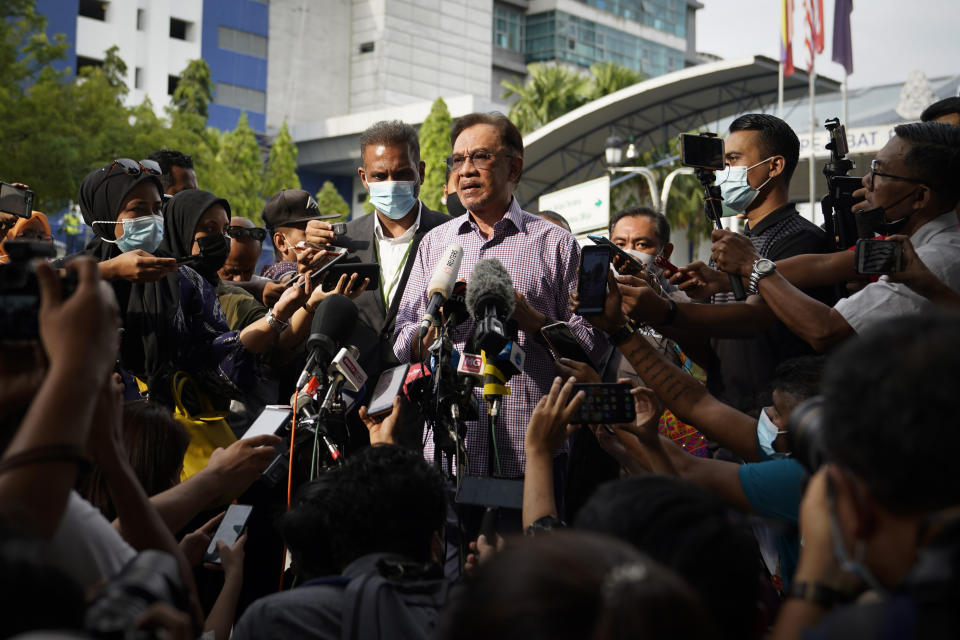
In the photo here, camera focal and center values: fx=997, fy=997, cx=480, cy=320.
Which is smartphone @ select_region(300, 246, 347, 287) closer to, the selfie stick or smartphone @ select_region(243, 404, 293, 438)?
smartphone @ select_region(243, 404, 293, 438)

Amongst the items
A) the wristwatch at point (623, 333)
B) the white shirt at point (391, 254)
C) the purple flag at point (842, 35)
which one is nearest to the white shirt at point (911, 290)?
the wristwatch at point (623, 333)

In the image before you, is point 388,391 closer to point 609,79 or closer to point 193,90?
point 609,79

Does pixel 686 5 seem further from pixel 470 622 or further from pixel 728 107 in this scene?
pixel 470 622

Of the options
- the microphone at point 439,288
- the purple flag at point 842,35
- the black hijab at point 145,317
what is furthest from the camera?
the purple flag at point 842,35

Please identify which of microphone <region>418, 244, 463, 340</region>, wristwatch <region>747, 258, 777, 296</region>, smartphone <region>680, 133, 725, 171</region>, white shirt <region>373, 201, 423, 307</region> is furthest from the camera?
white shirt <region>373, 201, 423, 307</region>

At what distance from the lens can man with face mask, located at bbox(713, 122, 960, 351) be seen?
3.61 meters

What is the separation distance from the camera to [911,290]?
3604mm

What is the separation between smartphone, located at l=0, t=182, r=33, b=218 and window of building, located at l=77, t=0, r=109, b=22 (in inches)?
2020

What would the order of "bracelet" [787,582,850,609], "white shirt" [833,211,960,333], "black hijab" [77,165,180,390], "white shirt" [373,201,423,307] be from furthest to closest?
"white shirt" [373,201,423,307], "black hijab" [77,165,180,390], "white shirt" [833,211,960,333], "bracelet" [787,582,850,609]

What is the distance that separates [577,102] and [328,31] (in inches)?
1253

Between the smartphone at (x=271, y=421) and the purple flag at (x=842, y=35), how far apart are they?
2824 cm

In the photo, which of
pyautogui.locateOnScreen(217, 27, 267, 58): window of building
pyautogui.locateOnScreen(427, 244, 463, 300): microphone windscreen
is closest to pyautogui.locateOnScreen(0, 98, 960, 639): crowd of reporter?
pyautogui.locateOnScreen(427, 244, 463, 300): microphone windscreen

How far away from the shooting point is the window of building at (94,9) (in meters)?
51.0

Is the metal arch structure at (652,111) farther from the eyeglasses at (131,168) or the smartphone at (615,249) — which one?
the smartphone at (615,249)
